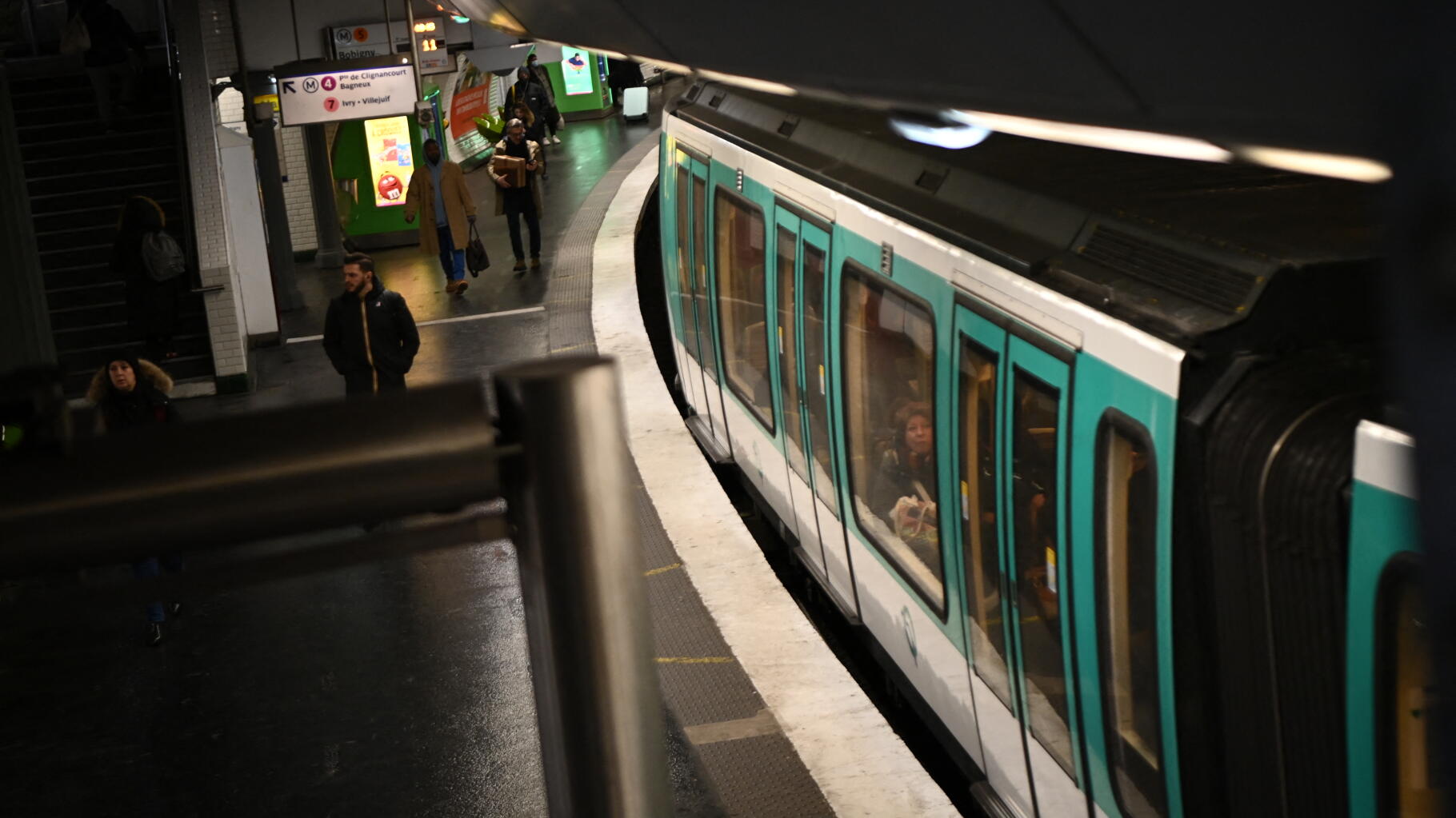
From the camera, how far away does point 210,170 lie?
52.2 ft

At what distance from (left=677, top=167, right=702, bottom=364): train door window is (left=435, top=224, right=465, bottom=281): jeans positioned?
7160 millimetres

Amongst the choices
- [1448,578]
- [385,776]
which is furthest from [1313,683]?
[385,776]

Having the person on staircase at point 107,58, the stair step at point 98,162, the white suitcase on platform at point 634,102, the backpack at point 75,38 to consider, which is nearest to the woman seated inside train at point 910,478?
the stair step at point 98,162

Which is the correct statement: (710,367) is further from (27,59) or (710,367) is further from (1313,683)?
(27,59)

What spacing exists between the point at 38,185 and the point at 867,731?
14.8m

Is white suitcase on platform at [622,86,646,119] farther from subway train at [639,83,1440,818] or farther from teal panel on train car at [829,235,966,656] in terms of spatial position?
teal panel on train car at [829,235,966,656]

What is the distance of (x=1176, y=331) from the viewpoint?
3795 mm

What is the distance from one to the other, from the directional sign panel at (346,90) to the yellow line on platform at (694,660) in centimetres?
1139

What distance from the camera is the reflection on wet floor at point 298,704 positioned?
707cm

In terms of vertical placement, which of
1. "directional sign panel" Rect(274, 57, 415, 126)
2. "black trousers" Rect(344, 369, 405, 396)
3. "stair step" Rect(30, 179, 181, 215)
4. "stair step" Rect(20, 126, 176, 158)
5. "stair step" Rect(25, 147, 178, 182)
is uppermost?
"directional sign panel" Rect(274, 57, 415, 126)

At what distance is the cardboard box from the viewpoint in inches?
745

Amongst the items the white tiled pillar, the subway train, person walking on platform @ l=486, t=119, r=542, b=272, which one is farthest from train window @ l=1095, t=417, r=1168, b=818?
person walking on platform @ l=486, t=119, r=542, b=272

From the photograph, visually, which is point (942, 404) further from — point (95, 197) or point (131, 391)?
point (95, 197)

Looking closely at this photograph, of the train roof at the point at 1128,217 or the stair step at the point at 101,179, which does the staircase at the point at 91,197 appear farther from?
the train roof at the point at 1128,217
